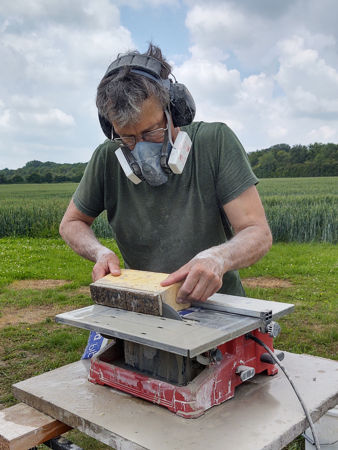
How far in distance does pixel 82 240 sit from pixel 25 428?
3.60ft

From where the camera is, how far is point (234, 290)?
8.38 ft

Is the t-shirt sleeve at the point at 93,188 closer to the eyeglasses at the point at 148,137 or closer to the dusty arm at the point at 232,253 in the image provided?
the eyeglasses at the point at 148,137

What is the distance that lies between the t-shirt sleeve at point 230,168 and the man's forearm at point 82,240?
0.66 m

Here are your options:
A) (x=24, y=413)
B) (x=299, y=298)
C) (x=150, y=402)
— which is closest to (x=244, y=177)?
(x=150, y=402)

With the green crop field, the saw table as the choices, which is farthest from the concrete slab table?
the green crop field

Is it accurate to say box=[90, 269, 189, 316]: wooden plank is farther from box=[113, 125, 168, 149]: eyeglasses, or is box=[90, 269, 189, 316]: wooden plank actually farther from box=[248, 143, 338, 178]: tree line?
Answer: box=[248, 143, 338, 178]: tree line

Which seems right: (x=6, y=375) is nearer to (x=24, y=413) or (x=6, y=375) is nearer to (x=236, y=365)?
(x=24, y=413)

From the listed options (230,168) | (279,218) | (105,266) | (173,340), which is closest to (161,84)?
(230,168)

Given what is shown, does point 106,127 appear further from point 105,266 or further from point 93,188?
point 105,266

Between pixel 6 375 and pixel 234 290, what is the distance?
9.34 ft

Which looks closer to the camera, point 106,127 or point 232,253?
point 232,253

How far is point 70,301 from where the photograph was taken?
22.1ft

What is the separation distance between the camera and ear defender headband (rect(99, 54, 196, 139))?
2121 mm

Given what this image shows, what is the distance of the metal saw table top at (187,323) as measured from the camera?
1420 millimetres
